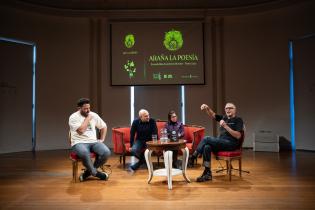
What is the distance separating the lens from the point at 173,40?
7883mm

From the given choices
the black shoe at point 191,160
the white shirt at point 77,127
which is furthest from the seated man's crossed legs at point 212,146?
the white shirt at point 77,127

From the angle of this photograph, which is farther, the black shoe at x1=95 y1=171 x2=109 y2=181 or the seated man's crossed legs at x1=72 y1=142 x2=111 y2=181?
the black shoe at x1=95 y1=171 x2=109 y2=181

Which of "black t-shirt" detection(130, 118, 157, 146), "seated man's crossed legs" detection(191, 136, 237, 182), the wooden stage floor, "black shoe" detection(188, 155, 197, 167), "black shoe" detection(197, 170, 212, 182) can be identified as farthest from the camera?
"black t-shirt" detection(130, 118, 157, 146)

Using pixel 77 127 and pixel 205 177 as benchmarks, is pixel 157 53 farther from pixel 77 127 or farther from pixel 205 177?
pixel 205 177

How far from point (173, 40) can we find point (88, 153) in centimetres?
460

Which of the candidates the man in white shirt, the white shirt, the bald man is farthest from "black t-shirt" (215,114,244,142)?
the white shirt

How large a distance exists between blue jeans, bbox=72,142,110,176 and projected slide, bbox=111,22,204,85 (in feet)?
12.0

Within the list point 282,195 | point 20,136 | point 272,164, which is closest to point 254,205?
point 282,195

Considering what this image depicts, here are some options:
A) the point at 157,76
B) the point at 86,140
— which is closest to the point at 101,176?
the point at 86,140

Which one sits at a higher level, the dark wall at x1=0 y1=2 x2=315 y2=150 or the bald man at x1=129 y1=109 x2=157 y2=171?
the dark wall at x1=0 y1=2 x2=315 y2=150

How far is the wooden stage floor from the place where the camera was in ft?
10.1

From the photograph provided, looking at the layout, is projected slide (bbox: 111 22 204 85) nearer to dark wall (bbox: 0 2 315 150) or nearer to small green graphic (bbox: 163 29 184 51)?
small green graphic (bbox: 163 29 184 51)

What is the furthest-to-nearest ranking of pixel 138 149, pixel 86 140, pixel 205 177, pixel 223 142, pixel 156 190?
pixel 138 149 → pixel 86 140 → pixel 223 142 → pixel 205 177 → pixel 156 190

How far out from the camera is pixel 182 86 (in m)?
7.98
